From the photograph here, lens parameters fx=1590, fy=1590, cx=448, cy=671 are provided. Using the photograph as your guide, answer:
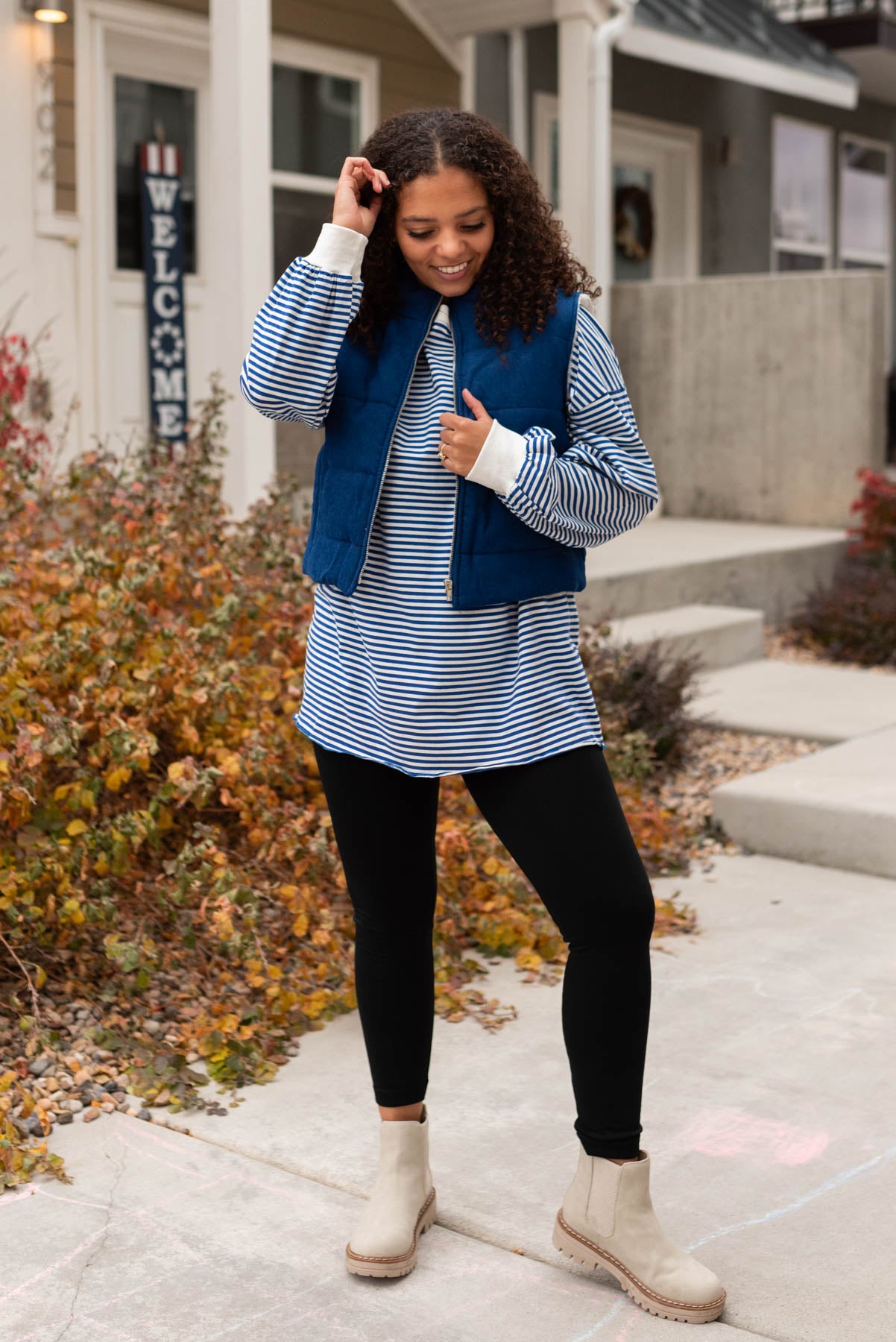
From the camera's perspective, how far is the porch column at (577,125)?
9.07 meters

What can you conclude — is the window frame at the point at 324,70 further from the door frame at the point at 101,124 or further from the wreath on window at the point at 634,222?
the wreath on window at the point at 634,222

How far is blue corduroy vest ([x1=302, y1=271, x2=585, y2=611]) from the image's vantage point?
A: 2287mm

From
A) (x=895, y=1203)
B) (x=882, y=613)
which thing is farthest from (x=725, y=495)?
(x=895, y=1203)

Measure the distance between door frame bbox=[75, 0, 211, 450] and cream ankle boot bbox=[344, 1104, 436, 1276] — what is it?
626 centimetres

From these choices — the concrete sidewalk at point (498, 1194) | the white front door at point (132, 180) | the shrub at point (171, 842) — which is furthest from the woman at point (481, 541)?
the white front door at point (132, 180)

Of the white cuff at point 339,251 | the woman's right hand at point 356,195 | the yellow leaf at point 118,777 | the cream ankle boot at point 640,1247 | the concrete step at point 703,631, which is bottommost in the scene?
the cream ankle boot at point 640,1247

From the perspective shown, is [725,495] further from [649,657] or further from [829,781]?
[829,781]

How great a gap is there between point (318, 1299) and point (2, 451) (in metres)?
2.93

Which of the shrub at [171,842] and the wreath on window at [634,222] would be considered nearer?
the shrub at [171,842]

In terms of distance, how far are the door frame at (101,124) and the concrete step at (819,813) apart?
4.52 meters

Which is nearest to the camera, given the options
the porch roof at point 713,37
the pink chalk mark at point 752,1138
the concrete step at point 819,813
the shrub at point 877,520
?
the pink chalk mark at point 752,1138

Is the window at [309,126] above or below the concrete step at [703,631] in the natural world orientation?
above

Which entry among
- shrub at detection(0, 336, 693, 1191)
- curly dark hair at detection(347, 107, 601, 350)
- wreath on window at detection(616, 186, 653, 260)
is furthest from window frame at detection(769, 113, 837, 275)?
curly dark hair at detection(347, 107, 601, 350)

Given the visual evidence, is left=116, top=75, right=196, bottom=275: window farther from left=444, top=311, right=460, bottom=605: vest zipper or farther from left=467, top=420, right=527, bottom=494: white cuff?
left=467, top=420, right=527, bottom=494: white cuff
